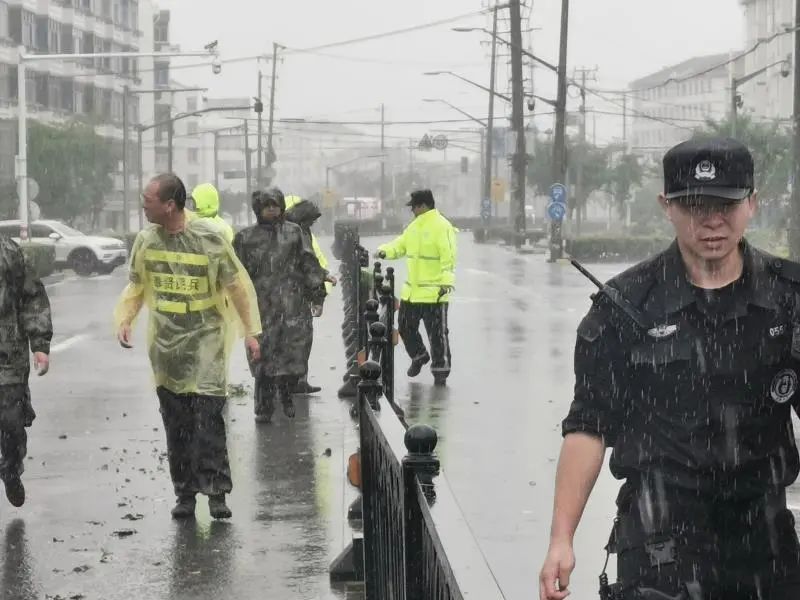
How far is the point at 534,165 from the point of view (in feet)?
345

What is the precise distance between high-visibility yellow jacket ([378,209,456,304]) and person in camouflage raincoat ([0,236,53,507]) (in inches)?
278

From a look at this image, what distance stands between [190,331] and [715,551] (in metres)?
5.34

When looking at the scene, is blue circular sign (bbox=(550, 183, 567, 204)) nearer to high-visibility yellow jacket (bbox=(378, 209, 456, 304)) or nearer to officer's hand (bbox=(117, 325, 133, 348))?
high-visibility yellow jacket (bbox=(378, 209, 456, 304))

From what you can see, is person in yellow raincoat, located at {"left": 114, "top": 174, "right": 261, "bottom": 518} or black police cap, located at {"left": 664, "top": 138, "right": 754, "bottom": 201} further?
person in yellow raincoat, located at {"left": 114, "top": 174, "right": 261, "bottom": 518}

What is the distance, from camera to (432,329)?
51.6 feet

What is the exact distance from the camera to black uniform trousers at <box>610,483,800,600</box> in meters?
3.65

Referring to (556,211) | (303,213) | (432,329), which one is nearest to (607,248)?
(556,211)

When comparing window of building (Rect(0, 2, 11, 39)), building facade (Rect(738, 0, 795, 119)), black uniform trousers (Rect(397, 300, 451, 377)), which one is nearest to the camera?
black uniform trousers (Rect(397, 300, 451, 377))

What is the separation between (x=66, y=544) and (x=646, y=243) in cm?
5095

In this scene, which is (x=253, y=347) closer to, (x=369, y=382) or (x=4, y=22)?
(x=369, y=382)

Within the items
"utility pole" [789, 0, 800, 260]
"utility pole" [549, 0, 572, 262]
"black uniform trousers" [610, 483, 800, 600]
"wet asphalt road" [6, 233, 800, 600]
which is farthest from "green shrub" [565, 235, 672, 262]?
"black uniform trousers" [610, 483, 800, 600]

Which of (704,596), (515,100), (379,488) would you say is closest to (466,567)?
(704,596)

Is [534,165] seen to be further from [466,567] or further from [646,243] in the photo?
[466,567]

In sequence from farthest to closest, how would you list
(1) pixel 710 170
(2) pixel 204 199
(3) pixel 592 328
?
(2) pixel 204 199 < (3) pixel 592 328 < (1) pixel 710 170
